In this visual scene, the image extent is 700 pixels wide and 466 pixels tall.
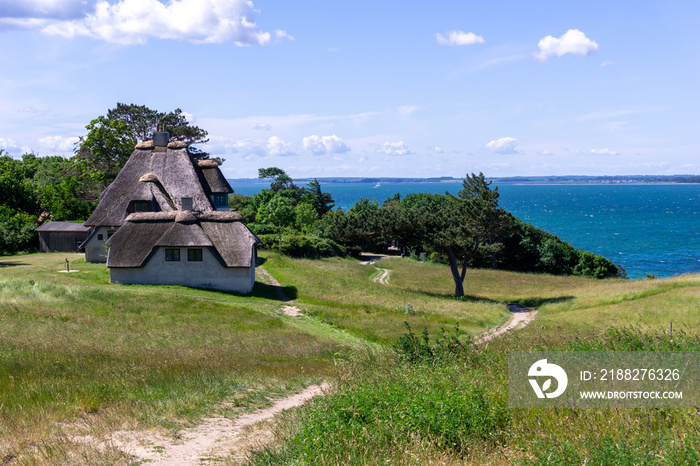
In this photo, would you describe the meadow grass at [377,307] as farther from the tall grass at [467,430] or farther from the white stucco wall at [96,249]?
the tall grass at [467,430]

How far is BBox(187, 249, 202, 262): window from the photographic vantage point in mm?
32625

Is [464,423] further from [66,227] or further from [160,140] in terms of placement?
[66,227]

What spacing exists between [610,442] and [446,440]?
191 centimetres

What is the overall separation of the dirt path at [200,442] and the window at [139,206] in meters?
31.3

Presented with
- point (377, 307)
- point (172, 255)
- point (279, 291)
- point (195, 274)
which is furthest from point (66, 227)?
point (377, 307)

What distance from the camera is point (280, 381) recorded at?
41.8 feet

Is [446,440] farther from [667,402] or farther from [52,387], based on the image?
[52,387]

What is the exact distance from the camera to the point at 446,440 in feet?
21.8

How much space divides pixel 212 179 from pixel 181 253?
1425 cm

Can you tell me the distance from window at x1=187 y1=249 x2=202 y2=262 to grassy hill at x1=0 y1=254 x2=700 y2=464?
493 cm

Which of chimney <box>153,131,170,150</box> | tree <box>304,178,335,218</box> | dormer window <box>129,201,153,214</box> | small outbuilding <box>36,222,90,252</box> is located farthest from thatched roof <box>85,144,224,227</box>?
tree <box>304,178,335,218</box>

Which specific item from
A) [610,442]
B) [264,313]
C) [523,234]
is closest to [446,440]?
[610,442]

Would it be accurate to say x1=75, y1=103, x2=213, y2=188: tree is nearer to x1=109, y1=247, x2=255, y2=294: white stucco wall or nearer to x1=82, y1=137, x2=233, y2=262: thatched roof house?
x1=82, y1=137, x2=233, y2=262: thatched roof house

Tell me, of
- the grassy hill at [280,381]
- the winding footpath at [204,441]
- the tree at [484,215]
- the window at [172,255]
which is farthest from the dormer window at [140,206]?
the winding footpath at [204,441]
